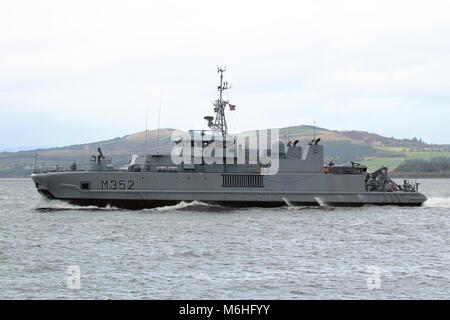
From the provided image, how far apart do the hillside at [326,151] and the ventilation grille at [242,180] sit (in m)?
85.6

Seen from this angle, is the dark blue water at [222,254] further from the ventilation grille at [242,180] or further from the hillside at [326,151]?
the hillside at [326,151]

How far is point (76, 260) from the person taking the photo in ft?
65.7

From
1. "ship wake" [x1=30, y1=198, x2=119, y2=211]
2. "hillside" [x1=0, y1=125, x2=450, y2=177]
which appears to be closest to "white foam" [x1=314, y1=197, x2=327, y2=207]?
"ship wake" [x1=30, y1=198, x2=119, y2=211]

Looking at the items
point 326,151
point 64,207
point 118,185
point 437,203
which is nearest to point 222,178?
point 118,185

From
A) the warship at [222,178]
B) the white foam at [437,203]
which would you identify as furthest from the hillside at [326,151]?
the warship at [222,178]

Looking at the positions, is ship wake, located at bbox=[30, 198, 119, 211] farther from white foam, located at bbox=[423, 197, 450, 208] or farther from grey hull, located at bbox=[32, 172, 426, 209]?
white foam, located at bbox=[423, 197, 450, 208]

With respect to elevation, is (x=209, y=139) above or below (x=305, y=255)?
above

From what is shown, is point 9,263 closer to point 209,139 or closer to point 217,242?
point 217,242

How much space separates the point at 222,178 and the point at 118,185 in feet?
18.1

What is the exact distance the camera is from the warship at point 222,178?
3322cm

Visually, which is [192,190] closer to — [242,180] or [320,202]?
[242,180]

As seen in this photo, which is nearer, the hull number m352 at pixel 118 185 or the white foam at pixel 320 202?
the hull number m352 at pixel 118 185
